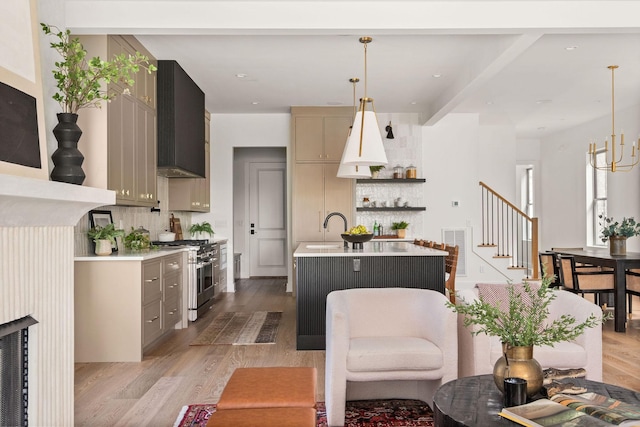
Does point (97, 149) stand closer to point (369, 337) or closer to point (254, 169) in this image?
point (369, 337)

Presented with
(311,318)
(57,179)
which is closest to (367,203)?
(311,318)

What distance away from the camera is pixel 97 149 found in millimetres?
4238

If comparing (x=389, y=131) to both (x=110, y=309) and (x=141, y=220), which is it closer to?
(x=141, y=220)

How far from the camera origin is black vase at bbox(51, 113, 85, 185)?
2.48m

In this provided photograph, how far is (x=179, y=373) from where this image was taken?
13.1 feet

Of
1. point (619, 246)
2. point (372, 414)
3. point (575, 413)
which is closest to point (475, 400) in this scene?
point (575, 413)

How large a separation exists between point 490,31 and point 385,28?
2.70 feet

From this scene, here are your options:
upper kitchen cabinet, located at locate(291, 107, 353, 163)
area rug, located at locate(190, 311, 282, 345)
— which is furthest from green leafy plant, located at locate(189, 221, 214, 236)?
area rug, located at locate(190, 311, 282, 345)

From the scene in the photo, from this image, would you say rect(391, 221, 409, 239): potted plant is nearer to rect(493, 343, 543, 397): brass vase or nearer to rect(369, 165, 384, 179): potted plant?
rect(369, 165, 384, 179): potted plant

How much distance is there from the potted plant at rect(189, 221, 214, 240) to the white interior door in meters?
2.09

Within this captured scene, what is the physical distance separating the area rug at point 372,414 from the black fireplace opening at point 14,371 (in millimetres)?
924

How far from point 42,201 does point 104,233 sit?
2.49 metres

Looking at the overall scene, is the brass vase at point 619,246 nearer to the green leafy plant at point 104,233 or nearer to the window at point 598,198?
the window at point 598,198

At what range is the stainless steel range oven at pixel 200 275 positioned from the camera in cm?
597
